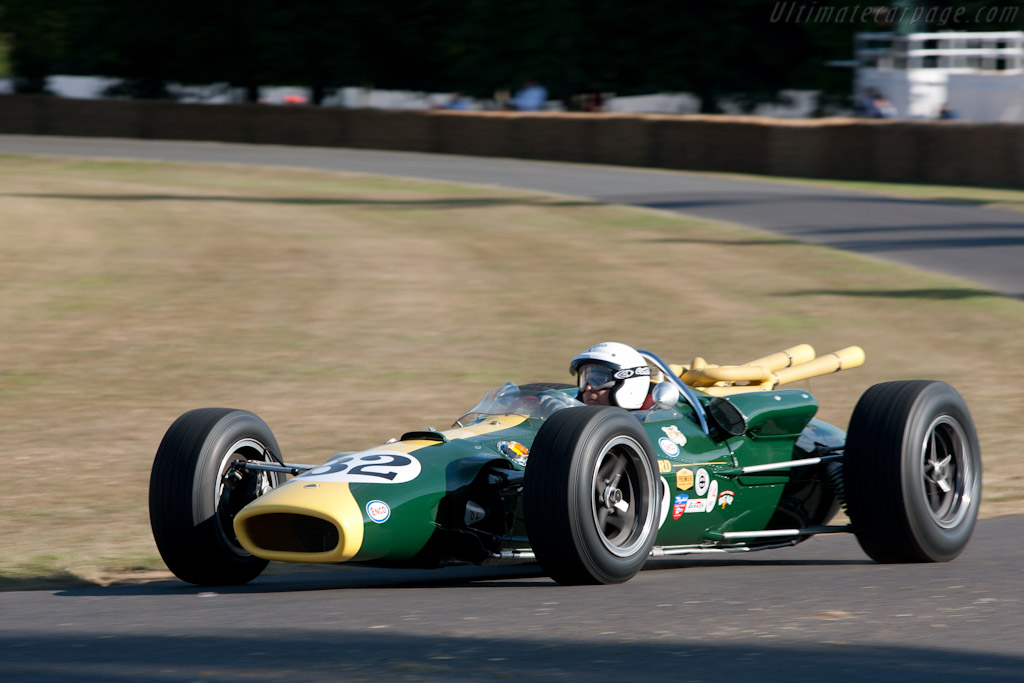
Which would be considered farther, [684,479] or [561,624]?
[684,479]

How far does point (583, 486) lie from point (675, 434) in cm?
115

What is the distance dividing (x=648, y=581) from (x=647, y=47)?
38.3 meters

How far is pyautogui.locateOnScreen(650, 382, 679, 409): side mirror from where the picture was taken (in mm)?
6766

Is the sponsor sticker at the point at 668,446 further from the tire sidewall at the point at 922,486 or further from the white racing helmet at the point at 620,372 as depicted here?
the tire sidewall at the point at 922,486

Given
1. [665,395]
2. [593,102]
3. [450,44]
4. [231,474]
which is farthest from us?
[450,44]

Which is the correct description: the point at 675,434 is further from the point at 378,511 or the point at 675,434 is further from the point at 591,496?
the point at 378,511

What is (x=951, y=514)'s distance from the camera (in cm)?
689

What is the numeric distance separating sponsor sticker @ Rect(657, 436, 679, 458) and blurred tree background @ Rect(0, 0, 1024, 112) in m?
33.8

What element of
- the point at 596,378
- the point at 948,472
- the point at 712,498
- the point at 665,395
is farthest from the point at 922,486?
the point at 596,378

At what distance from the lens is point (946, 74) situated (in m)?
37.0

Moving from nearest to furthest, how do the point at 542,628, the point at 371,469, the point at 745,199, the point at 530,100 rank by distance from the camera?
the point at 542,628
the point at 371,469
the point at 745,199
the point at 530,100

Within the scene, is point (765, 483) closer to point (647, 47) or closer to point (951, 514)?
point (951, 514)

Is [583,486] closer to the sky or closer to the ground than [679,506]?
closer to the sky

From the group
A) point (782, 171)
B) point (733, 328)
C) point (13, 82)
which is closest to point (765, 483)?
point (733, 328)
